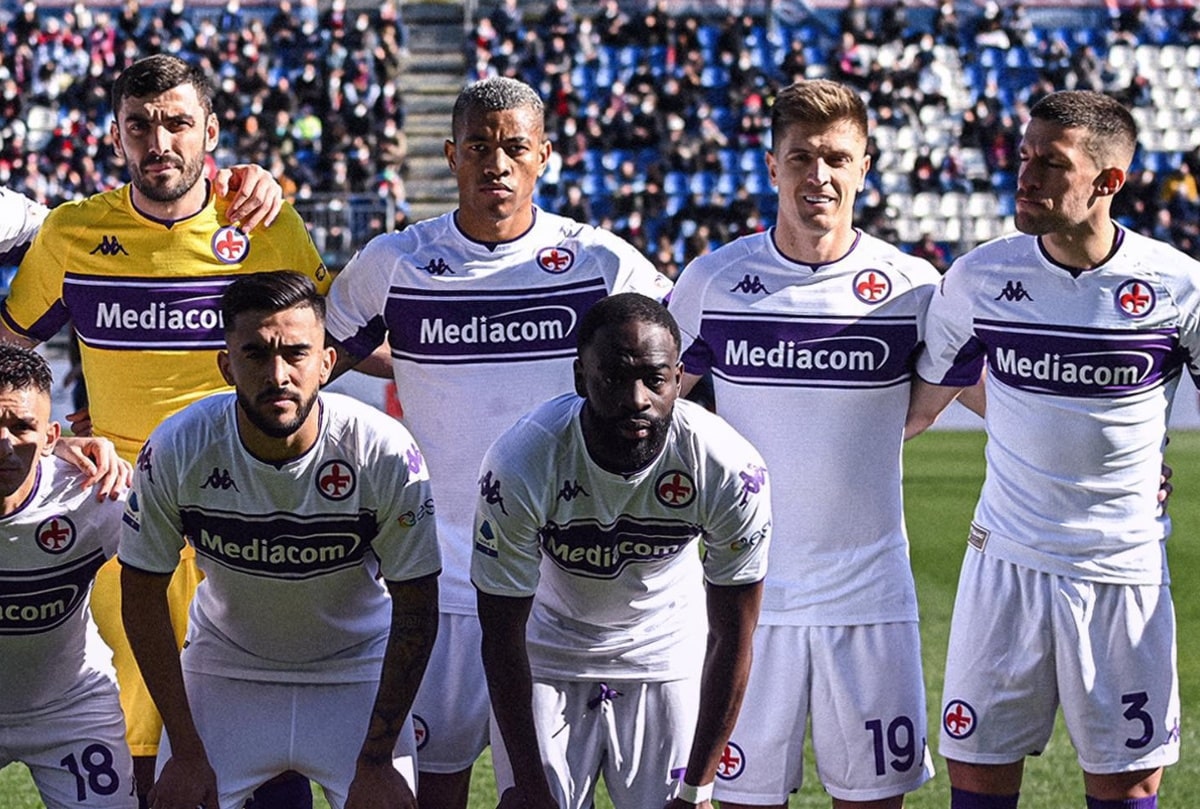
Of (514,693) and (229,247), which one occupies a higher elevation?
(229,247)

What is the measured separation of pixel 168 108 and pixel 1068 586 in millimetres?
2834

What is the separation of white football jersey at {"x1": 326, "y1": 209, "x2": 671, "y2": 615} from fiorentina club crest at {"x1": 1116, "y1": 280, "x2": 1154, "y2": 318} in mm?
1288

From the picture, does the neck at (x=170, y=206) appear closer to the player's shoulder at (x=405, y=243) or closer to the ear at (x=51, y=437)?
the player's shoulder at (x=405, y=243)

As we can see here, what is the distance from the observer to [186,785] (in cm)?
385

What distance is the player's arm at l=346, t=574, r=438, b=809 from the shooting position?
153 inches

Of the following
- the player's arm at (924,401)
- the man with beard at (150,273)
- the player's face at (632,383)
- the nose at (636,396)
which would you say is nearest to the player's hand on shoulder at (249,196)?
the man with beard at (150,273)

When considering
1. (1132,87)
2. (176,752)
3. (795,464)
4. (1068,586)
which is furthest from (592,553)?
(1132,87)

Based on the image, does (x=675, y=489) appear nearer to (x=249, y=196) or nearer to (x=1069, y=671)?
(x=1069, y=671)

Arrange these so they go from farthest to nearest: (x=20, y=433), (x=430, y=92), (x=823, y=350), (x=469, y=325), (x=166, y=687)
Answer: (x=430, y=92) < (x=469, y=325) < (x=823, y=350) < (x=20, y=433) < (x=166, y=687)

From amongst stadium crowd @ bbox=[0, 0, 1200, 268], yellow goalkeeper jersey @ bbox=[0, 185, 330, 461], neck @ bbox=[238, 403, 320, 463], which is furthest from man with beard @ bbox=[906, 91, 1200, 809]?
stadium crowd @ bbox=[0, 0, 1200, 268]

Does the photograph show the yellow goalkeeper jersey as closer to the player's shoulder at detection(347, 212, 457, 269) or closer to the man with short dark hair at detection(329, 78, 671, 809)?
the player's shoulder at detection(347, 212, 457, 269)

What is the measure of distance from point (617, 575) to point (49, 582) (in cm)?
155

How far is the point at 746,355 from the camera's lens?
454 centimetres

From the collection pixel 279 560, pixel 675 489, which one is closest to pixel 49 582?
pixel 279 560
